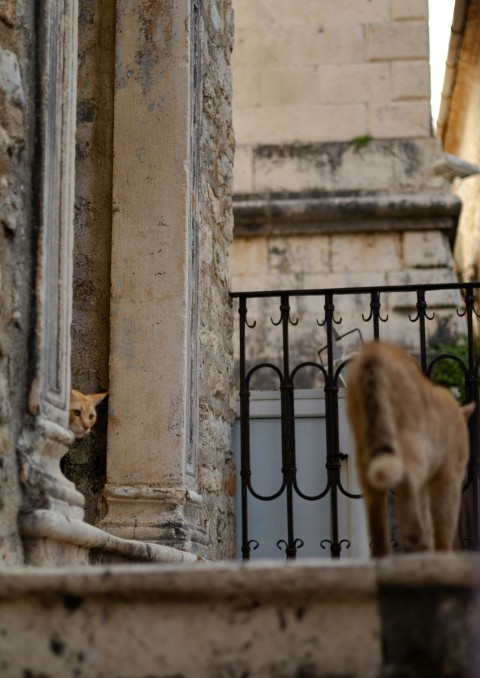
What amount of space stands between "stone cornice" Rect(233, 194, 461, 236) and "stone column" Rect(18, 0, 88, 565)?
5341 mm

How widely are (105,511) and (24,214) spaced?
5.90 feet

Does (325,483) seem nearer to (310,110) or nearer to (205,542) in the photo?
(205,542)

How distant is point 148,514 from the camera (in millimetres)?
4414

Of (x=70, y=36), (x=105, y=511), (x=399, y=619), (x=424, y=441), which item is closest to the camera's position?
(x=399, y=619)

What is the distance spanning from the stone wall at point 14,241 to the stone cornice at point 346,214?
18.4 ft

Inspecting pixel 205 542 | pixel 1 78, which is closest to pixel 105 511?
pixel 205 542

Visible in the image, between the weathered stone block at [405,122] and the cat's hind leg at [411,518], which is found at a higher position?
the weathered stone block at [405,122]

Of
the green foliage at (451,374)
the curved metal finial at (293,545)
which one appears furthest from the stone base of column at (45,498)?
the green foliage at (451,374)

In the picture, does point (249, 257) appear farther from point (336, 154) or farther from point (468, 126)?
point (468, 126)

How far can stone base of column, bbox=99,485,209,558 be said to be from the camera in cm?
438

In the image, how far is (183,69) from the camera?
15.7ft

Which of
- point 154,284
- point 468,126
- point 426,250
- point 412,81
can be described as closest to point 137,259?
point 154,284

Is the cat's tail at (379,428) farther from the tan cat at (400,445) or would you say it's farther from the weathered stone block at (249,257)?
the weathered stone block at (249,257)

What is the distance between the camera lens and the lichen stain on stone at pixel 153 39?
15.7ft
